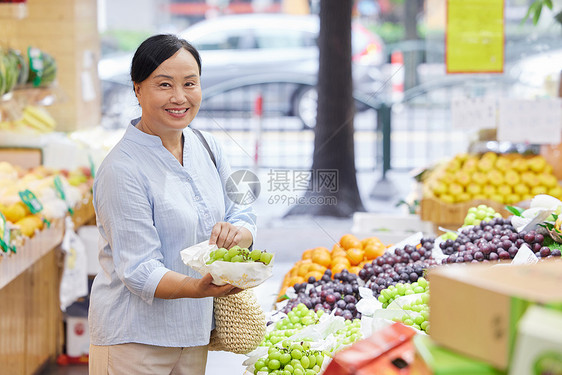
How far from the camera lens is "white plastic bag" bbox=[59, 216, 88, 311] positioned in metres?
3.71

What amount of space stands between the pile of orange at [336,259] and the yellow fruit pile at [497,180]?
1.21 metres

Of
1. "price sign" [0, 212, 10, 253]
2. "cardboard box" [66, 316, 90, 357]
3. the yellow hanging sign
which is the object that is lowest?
"cardboard box" [66, 316, 90, 357]

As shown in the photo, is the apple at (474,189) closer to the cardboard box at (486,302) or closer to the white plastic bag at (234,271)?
the white plastic bag at (234,271)

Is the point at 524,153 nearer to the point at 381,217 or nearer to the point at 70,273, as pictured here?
the point at 381,217

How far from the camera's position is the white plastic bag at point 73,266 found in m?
3.71

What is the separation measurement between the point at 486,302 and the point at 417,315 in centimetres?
115

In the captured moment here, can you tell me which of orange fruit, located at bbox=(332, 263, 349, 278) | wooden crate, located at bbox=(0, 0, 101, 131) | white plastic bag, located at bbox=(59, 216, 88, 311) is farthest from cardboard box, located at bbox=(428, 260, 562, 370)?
wooden crate, located at bbox=(0, 0, 101, 131)

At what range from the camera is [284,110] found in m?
6.39

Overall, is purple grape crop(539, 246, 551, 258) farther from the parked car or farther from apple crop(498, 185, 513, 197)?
the parked car

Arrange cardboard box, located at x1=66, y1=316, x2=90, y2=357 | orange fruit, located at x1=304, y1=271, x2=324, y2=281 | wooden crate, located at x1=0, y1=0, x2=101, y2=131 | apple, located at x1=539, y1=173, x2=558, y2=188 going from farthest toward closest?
wooden crate, located at x1=0, y1=0, x2=101, y2=131
apple, located at x1=539, y1=173, x2=558, y2=188
cardboard box, located at x1=66, y1=316, x2=90, y2=357
orange fruit, located at x1=304, y1=271, x2=324, y2=281

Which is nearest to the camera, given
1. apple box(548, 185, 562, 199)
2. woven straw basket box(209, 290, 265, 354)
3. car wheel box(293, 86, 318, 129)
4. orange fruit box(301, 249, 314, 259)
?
woven straw basket box(209, 290, 265, 354)

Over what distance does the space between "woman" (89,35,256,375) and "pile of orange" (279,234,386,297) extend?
1.12 meters

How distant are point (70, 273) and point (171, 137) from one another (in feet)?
6.67
